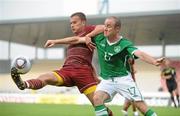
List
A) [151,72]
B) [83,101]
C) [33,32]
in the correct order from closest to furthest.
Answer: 1. [83,101]
2. [151,72]
3. [33,32]

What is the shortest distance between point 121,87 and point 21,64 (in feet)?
5.01

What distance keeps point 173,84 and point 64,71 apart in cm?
1348

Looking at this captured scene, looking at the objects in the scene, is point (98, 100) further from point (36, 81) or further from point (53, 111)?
point (53, 111)

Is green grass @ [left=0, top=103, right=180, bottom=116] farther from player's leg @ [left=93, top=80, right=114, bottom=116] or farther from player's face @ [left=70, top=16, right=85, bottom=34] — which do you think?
player's leg @ [left=93, top=80, right=114, bottom=116]

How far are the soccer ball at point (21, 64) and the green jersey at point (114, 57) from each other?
114 cm

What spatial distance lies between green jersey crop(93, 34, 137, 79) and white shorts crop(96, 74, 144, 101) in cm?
8

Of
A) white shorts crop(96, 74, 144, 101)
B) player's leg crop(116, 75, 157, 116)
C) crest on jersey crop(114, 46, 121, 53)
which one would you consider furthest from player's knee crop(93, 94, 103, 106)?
crest on jersey crop(114, 46, 121, 53)

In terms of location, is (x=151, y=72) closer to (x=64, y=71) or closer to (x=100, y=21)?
(x=100, y=21)

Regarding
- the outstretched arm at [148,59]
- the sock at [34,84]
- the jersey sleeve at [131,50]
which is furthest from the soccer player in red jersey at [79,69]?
the outstretched arm at [148,59]

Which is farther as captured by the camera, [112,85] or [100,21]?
[100,21]

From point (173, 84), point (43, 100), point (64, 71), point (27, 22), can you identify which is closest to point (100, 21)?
point (27, 22)

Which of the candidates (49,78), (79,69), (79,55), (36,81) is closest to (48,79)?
(49,78)

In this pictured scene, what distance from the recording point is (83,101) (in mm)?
25328

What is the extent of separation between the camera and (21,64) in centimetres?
693
